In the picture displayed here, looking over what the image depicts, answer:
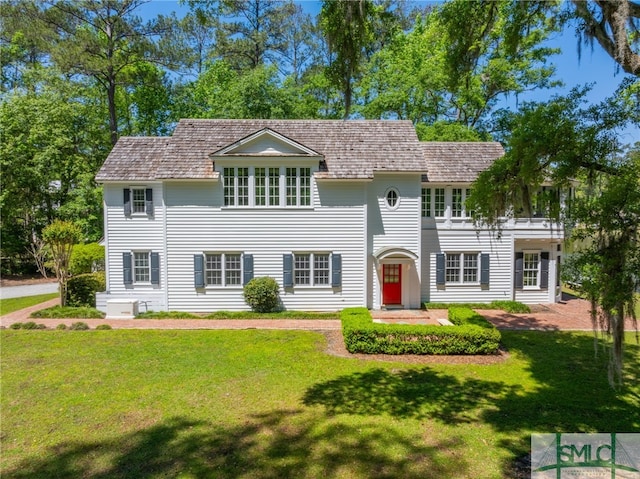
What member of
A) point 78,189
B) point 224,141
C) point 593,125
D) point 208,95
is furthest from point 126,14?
point 593,125

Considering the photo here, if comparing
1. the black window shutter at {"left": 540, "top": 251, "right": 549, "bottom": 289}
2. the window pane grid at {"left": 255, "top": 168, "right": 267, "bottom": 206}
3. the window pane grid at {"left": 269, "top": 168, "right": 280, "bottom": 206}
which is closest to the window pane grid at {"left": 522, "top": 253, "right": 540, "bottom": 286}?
the black window shutter at {"left": 540, "top": 251, "right": 549, "bottom": 289}

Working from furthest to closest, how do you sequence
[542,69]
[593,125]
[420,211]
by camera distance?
[542,69], [420,211], [593,125]

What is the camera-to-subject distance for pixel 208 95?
29.2 metres

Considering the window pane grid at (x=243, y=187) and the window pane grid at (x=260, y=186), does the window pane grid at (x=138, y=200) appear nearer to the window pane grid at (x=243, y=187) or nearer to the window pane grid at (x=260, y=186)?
the window pane grid at (x=243, y=187)

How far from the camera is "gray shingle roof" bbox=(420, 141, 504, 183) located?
58.3 ft

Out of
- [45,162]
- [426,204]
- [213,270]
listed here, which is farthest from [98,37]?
[426,204]

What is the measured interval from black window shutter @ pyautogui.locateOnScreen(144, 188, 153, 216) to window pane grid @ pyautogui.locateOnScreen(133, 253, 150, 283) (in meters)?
2.00

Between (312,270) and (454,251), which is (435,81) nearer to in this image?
(454,251)

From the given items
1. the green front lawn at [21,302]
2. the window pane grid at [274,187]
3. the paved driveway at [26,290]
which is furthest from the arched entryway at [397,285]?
Answer: the paved driveway at [26,290]

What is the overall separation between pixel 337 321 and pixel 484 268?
26.2ft

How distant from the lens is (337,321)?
15.0m

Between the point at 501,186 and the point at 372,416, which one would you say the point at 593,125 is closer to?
the point at 501,186

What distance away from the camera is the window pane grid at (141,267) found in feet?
55.3

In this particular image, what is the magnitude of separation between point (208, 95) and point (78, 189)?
38.6ft
